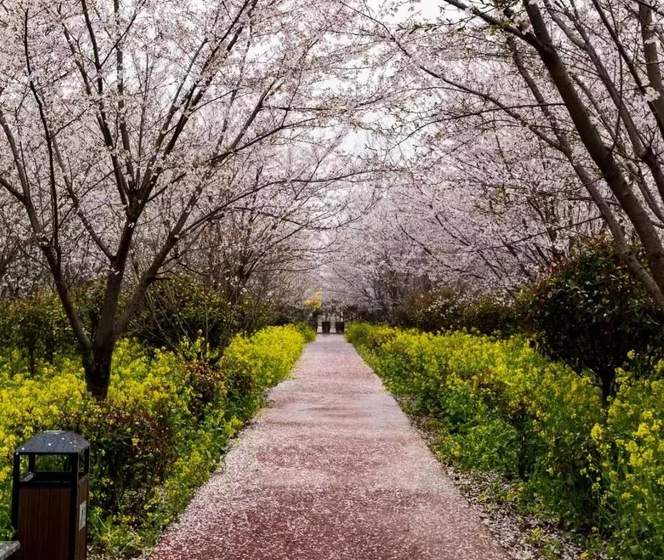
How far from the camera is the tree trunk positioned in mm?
6289

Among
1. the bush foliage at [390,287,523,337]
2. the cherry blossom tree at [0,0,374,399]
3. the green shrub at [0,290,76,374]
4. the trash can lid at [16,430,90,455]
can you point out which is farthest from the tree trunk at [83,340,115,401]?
the bush foliage at [390,287,523,337]

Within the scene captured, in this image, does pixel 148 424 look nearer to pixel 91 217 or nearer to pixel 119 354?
pixel 119 354

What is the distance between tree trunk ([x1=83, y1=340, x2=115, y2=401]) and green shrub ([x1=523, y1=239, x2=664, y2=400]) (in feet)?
13.1

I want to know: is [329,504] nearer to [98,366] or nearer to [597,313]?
[98,366]

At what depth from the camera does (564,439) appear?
4453 mm

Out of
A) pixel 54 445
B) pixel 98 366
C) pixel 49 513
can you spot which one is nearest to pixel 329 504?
pixel 98 366

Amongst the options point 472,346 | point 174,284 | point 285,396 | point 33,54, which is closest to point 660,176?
point 33,54

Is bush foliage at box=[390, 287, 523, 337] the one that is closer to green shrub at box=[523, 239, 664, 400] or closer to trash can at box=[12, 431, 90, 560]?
green shrub at box=[523, 239, 664, 400]

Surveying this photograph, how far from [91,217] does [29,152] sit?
7.73 feet

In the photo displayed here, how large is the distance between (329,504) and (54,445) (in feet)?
8.96

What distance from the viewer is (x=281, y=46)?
6586 mm

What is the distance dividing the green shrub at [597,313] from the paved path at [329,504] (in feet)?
5.71

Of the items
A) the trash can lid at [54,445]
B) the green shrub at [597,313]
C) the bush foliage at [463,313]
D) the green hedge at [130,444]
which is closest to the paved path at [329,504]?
the green hedge at [130,444]

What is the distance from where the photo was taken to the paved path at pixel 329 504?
4602 mm
